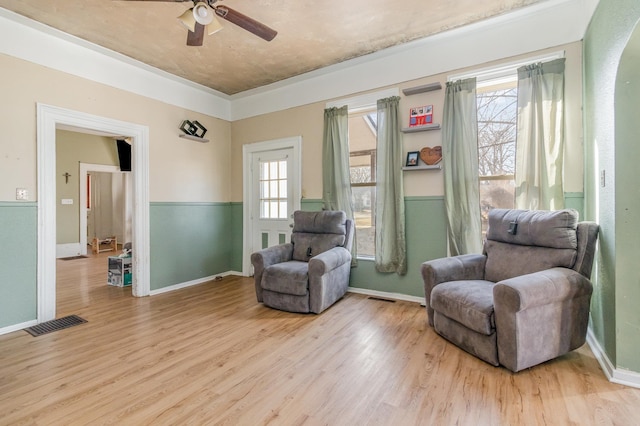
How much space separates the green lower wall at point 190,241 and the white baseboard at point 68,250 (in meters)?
4.15

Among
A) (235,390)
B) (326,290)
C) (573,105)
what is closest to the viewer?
(235,390)

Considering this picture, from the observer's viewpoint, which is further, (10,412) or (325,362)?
(325,362)

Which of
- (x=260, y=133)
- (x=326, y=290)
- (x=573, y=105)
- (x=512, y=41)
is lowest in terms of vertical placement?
(x=326, y=290)

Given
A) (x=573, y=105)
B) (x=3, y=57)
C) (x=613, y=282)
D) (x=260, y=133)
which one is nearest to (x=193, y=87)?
(x=260, y=133)

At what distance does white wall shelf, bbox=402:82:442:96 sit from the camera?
3221 millimetres

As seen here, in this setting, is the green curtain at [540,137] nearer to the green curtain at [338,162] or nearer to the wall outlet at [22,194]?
the green curtain at [338,162]

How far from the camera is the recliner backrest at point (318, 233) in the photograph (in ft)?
11.7

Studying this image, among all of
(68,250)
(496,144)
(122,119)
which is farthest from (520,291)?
(68,250)

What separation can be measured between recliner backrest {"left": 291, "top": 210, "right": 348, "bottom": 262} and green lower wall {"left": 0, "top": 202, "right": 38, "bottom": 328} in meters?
2.57

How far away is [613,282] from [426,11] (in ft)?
8.33

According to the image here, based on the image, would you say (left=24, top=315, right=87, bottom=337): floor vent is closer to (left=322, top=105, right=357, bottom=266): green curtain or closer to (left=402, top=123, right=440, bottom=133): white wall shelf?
(left=322, top=105, right=357, bottom=266): green curtain

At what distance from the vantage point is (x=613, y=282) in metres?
1.92

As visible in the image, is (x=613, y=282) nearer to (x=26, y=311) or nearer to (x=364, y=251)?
(x=364, y=251)

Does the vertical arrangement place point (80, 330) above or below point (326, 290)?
below
